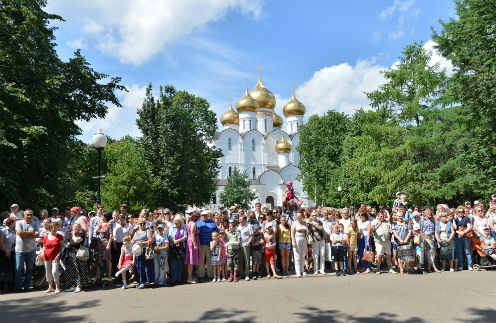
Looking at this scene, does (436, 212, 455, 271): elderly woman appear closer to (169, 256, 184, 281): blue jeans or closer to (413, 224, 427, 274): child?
(413, 224, 427, 274): child

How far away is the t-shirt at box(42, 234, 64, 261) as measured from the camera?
9.15 m

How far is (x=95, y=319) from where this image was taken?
21.8ft

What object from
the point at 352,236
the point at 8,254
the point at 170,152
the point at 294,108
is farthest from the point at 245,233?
the point at 294,108

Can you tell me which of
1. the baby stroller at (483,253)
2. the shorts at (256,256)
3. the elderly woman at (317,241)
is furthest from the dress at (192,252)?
the baby stroller at (483,253)

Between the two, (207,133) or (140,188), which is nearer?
(140,188)

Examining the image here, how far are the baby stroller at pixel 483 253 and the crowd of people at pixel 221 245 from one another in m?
0.03

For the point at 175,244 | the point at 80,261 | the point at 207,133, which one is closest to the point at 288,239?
the point at 175,244

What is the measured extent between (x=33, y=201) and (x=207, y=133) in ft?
87.3

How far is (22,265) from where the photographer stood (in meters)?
9.42

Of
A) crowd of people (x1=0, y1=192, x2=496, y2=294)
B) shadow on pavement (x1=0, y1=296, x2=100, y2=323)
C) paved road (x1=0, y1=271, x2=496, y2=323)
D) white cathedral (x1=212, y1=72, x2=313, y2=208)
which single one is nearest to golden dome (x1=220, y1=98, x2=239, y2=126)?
white cathedral (x1=212, y1=72, x2=313, y2=208)

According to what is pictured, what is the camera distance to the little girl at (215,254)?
10.4 metres

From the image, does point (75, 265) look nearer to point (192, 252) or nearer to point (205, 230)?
point (192, 252)

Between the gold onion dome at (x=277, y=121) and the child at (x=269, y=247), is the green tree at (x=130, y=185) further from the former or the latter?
the gold onion dome at (x=277, y=121)

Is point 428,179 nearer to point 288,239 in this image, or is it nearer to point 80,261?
point 288,239
